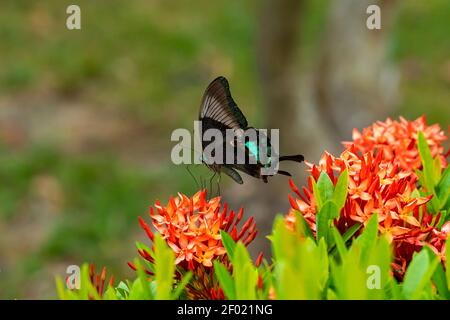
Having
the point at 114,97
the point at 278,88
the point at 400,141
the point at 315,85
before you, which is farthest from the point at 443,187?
the point at 114,97

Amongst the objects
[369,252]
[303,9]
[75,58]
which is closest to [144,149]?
[75,58]

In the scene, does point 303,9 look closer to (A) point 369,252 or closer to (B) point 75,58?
(B) point 75,58

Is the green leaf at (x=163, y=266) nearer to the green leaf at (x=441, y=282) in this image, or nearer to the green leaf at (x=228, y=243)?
the green leaf at (x=228, y=243)

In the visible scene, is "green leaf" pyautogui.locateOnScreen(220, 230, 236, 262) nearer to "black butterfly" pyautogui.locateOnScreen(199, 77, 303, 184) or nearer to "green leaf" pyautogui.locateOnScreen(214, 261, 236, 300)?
"green leaf" pyautogui.locateOnScreen(214, 261, 236, 300)

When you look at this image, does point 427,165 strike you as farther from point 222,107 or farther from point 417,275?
point 417,275

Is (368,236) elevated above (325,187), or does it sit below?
below

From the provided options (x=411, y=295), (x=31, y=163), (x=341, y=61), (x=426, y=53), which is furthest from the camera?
(x=426, y=53)

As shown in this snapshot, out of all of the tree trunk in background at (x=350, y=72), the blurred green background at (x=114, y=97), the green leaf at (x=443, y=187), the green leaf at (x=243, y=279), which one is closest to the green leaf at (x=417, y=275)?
the green leaf at (x=243, y=279)
